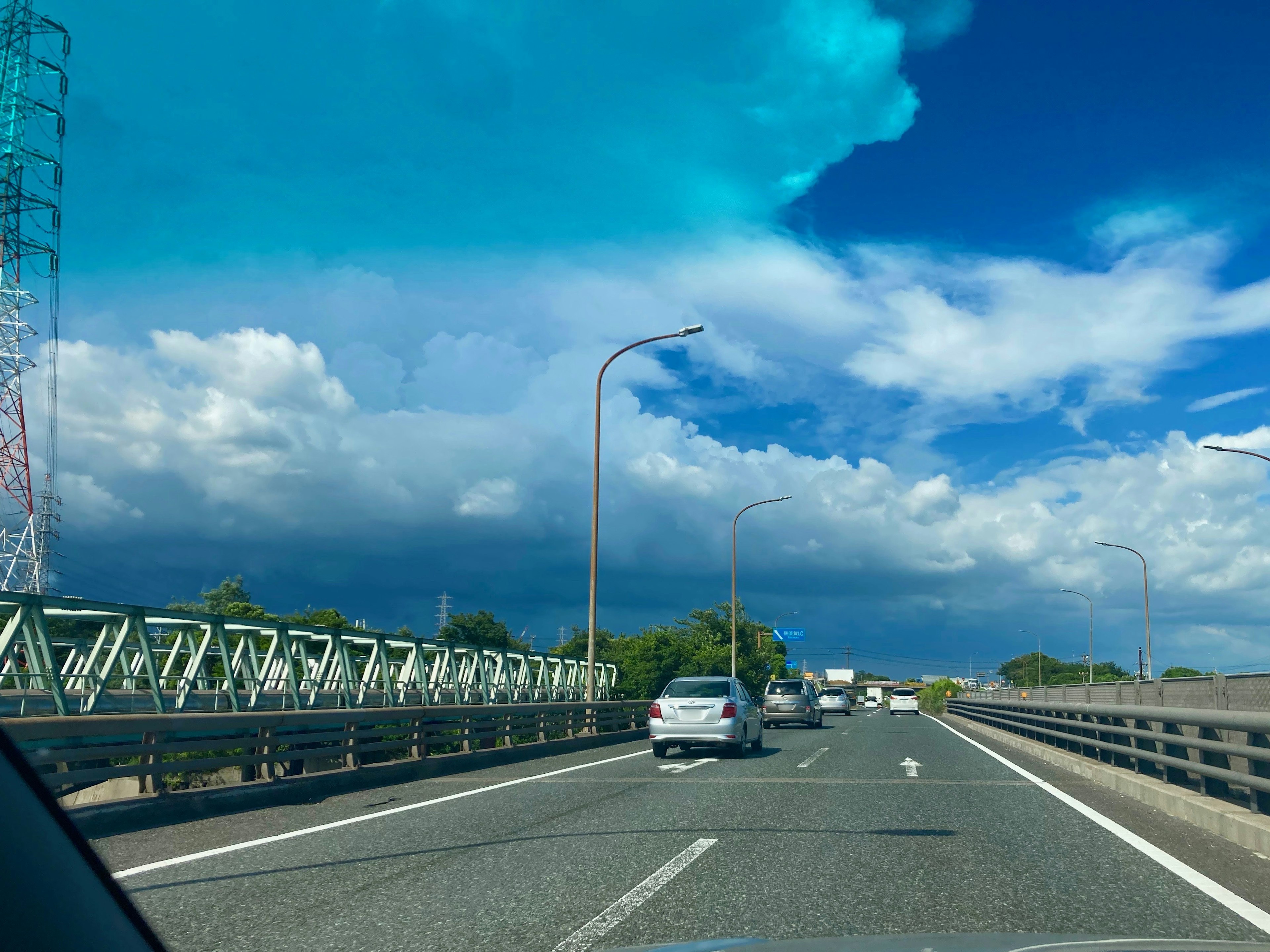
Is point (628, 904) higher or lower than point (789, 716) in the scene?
higher

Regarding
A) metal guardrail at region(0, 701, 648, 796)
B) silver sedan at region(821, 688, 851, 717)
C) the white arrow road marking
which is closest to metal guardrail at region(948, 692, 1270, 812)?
the white arrow road marking

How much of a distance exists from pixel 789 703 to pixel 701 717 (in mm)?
15700

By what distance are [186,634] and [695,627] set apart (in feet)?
260

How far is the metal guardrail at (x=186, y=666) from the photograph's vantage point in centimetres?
1168

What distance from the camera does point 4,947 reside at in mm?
1531

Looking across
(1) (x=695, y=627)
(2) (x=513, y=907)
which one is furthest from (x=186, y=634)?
(1) (x=695, y=627)

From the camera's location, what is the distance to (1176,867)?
775cm

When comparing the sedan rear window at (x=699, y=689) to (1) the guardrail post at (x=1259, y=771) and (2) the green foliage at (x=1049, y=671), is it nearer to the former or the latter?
(1) the guardrail post at (x=1259, y=771)

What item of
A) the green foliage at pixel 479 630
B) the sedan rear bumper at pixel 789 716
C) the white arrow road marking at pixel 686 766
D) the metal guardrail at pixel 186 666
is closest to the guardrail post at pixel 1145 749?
the white arrow road marking at pixel 686 766

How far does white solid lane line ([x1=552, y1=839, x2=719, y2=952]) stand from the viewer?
18.2ft

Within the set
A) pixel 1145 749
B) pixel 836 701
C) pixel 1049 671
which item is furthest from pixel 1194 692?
pixel 1049 671

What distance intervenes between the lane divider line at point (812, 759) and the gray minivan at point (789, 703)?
12007 mm

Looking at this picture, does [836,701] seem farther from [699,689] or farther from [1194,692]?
[1194,692]

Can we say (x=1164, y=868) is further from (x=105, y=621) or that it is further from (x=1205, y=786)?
(x=105, y=621)
